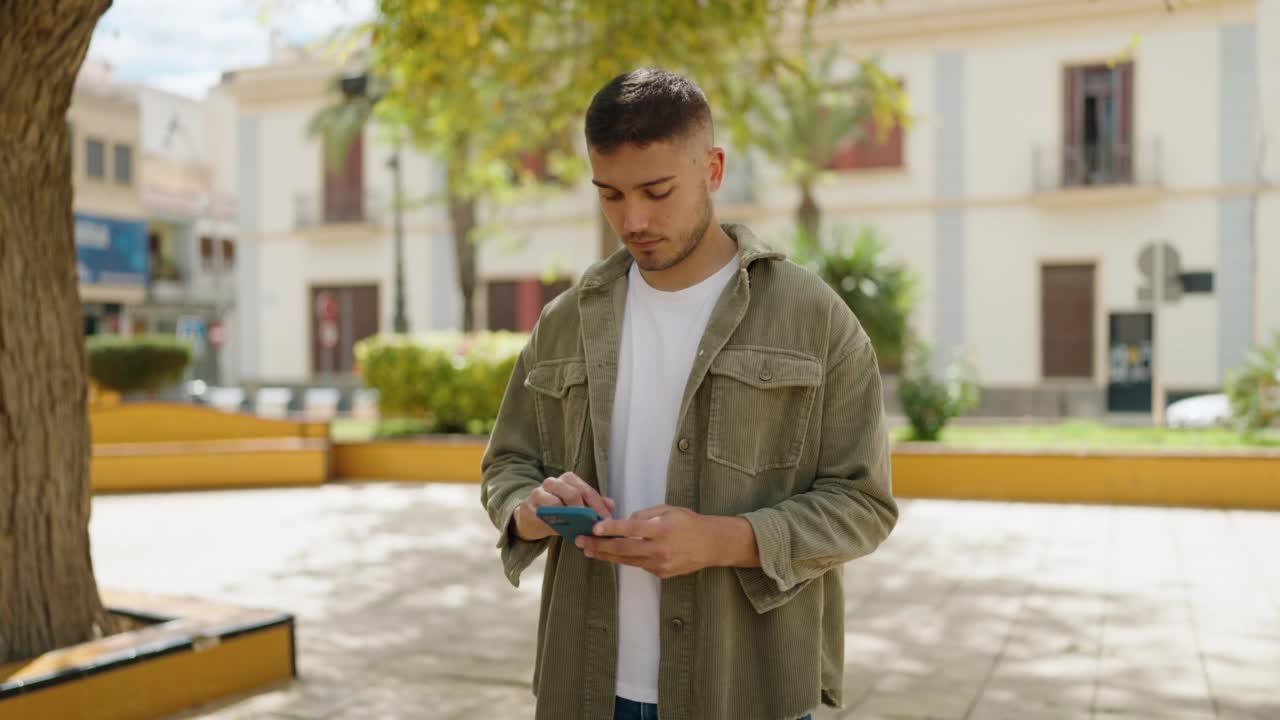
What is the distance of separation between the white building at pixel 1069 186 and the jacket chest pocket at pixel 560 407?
17959 mm

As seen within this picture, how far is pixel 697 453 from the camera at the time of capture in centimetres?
197

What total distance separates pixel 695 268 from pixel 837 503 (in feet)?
1.52

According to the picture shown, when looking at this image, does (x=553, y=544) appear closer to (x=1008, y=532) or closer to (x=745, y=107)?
(x=1008, y=532)

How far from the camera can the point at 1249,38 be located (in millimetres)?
20500

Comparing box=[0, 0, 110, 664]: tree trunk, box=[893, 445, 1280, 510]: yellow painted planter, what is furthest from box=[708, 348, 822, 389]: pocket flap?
box=[893, 445, 1280, 510]: yellow painted planter

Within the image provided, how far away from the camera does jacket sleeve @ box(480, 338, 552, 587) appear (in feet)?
6.86

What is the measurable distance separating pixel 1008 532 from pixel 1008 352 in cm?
1402

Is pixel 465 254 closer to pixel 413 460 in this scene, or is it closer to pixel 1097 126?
pixel 1097 126

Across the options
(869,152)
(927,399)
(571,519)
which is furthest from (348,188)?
(571,519)

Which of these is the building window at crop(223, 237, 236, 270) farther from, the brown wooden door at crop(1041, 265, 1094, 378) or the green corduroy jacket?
the green corduroy jacket

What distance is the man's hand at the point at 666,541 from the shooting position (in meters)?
1.78

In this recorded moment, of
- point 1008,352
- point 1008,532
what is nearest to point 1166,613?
point 1008,532

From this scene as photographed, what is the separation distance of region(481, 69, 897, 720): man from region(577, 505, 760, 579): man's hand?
1cm

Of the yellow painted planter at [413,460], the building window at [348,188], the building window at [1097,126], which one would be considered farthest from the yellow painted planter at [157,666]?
the building window at [348,188]
